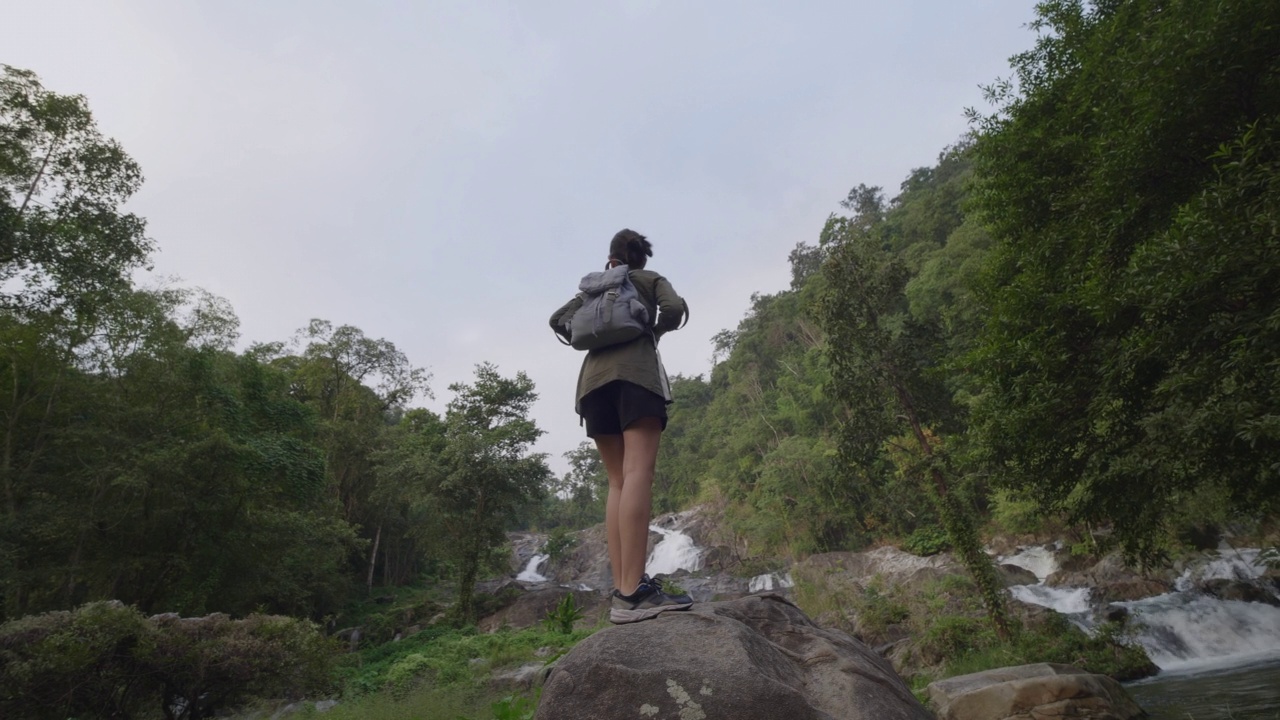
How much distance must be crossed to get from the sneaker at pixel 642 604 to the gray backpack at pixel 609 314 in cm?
119

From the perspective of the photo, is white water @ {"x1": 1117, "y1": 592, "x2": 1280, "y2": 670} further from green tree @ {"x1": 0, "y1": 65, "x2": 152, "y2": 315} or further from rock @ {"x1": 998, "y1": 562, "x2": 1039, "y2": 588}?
green tree @ {"x1": 0, "y1": 65, "x2": 152, "y2": 315}

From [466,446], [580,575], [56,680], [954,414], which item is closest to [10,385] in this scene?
[56,680]

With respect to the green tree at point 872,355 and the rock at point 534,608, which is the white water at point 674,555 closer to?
the rock at point 534,608

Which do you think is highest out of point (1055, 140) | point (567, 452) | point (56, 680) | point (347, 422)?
point (567, 452)

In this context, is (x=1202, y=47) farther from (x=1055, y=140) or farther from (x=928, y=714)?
(x=928, y=714)

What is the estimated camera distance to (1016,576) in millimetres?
16656

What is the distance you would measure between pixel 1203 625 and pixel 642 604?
43.4 ft

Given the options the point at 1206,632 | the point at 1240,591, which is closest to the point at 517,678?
the point at 1206,632

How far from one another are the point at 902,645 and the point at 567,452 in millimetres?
48448

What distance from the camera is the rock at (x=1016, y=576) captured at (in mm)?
16233

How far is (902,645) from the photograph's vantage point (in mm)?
11641

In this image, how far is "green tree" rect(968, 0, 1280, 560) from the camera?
12.8 ft

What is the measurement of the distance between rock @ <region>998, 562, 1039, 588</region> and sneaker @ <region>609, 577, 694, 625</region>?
1732 cm

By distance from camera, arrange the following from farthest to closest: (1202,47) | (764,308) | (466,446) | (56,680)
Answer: (764,308) → (466,446) → (56,680) → (1202,47)
